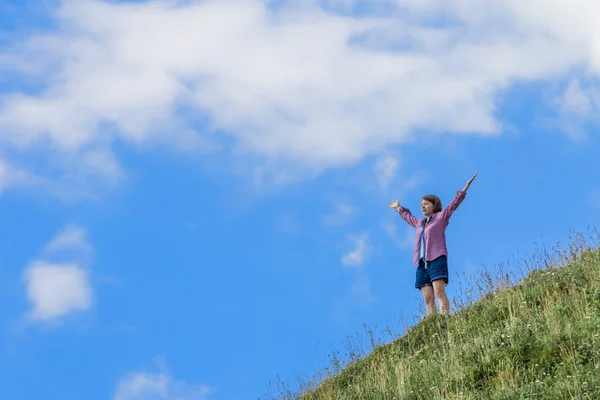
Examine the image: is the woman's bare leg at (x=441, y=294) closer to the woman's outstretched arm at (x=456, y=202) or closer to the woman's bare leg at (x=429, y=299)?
the woman's bare leg at (x=429, y=299)

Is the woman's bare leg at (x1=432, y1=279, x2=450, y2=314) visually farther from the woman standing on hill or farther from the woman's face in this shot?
the woman's face

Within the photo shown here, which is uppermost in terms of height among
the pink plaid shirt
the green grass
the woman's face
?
the woman's face

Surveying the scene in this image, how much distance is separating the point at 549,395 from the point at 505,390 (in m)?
0.59

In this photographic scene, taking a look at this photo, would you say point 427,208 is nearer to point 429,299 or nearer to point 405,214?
point 405,214

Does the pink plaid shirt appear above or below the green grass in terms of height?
above

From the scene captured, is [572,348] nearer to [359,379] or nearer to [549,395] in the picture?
[549,395]

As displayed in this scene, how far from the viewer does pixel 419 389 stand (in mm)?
11203

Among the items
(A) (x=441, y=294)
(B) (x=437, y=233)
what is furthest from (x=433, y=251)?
(A) (x=441, y=294)

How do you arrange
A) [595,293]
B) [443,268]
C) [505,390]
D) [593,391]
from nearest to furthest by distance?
[593,391] → [505,390] → [595,293] → [443,268]

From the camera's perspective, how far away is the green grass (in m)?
9.96

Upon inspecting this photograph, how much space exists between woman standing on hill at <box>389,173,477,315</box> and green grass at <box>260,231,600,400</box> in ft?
1.47

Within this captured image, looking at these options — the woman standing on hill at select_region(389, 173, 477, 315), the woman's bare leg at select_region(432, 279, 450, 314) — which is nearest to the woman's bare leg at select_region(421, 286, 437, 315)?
the woman standing on hill at select_region(389, 173, 477, 315)

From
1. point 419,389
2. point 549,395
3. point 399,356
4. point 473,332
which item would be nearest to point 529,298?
point 473,332

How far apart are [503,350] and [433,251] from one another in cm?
359
